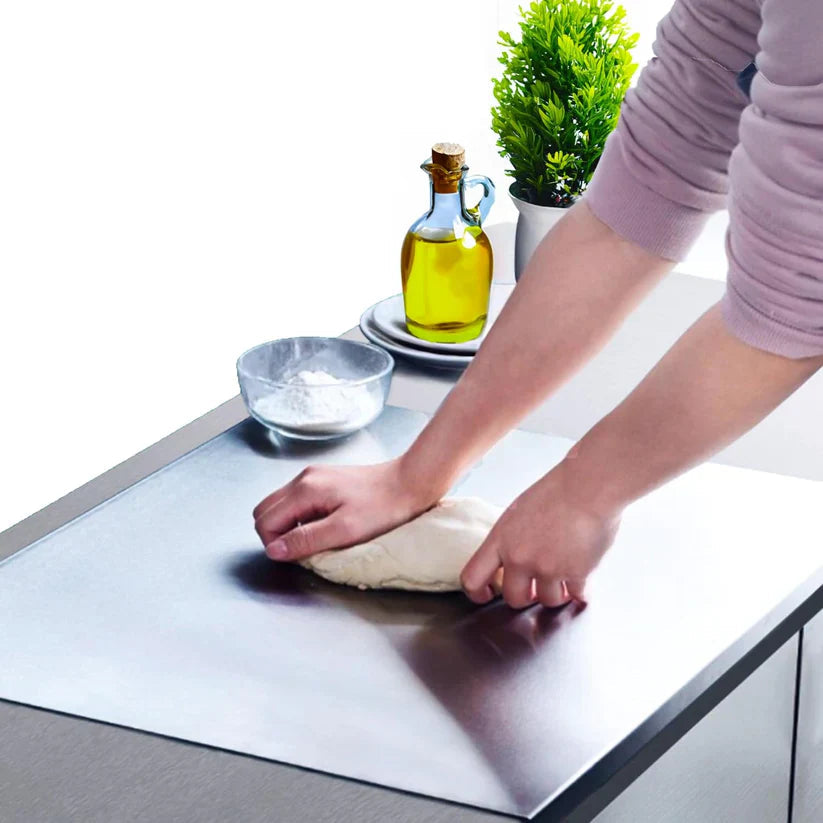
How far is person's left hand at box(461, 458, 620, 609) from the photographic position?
888 millimetres

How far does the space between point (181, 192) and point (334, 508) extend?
2.59ft

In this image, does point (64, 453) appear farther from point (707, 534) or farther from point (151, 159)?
point (707, 534)

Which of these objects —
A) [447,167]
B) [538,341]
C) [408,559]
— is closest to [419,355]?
[447,167]

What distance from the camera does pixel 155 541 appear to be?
994 millimetres

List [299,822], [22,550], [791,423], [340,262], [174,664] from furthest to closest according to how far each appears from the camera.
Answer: [340,262] < [791,423] < [22,550] < [174,664] < [299,822]

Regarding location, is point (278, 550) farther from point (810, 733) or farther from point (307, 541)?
point (810, 733)

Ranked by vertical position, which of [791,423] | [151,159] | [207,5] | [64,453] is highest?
[207,5]

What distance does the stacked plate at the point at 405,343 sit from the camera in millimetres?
1346

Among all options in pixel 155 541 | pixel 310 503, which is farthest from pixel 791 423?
pixel 155 541

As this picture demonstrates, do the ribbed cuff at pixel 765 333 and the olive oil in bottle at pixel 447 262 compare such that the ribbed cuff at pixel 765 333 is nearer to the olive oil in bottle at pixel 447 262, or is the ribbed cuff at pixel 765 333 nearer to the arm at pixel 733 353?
the arm at pixel 733 353

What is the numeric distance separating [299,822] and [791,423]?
74cm

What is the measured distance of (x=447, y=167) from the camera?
1.31 meters

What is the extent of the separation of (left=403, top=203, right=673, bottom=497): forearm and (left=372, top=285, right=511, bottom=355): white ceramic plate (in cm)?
28

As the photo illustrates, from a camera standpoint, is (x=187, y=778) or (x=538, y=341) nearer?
(x=187, y=778)
